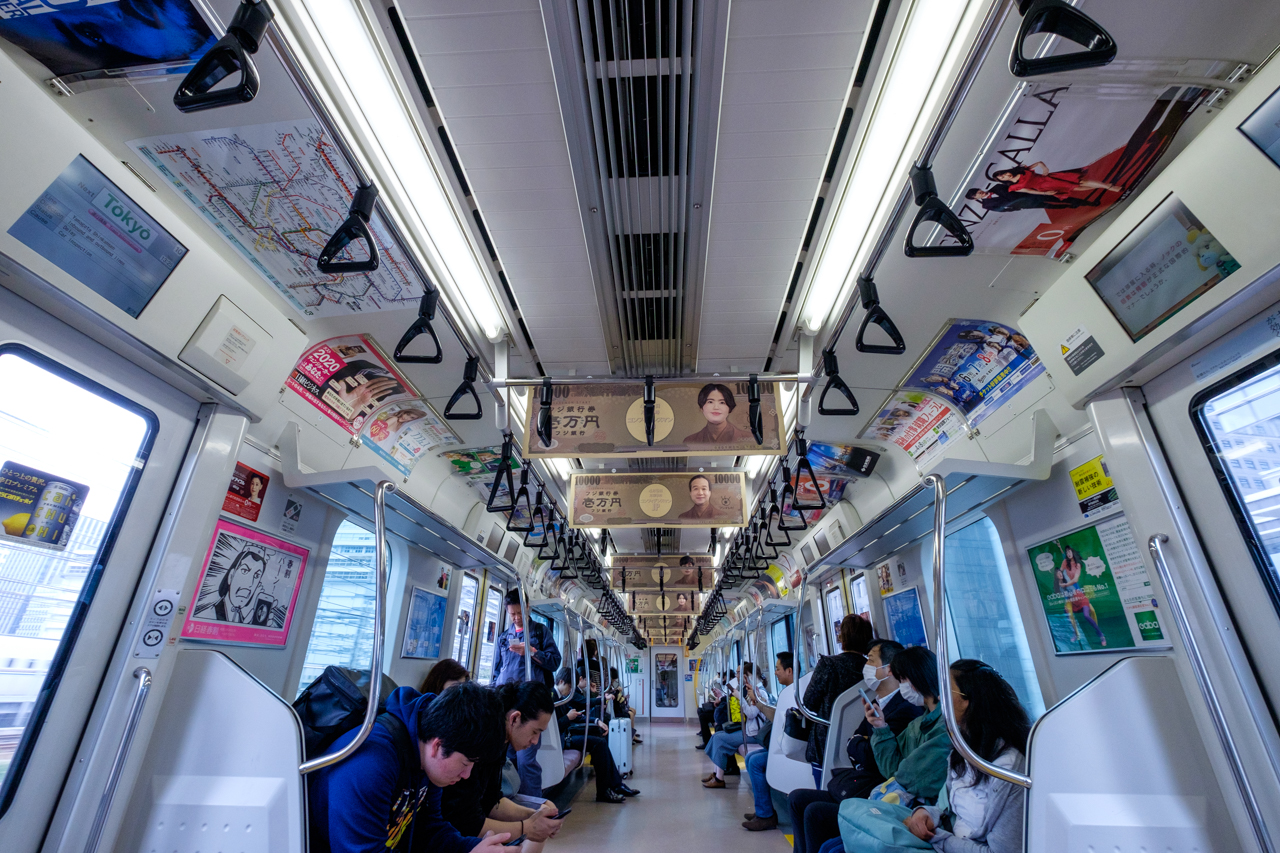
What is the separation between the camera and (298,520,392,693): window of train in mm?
4531

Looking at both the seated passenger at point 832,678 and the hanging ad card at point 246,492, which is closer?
the hanging ad card at point 246,492

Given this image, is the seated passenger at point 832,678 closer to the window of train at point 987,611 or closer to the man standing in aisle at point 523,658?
the window of train at point 987,611

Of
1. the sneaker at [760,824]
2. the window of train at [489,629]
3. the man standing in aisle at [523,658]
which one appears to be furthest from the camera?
the window of train at [489,629]

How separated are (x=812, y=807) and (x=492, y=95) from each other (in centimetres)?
433

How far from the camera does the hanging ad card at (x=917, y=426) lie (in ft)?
14.8

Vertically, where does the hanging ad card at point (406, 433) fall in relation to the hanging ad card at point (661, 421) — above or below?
above

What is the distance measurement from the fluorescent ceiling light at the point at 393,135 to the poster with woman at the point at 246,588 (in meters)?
1.84

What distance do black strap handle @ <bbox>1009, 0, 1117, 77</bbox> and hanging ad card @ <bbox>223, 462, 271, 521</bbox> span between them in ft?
12.4

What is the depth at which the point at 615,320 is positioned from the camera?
146 inches

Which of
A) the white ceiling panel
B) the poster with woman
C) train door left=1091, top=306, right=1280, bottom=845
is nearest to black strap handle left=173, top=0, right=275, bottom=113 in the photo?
the white ceiling panel

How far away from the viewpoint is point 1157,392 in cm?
229

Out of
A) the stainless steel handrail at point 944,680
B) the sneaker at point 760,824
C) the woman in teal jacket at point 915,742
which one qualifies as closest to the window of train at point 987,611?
the woman in teal jacket at point 915,742

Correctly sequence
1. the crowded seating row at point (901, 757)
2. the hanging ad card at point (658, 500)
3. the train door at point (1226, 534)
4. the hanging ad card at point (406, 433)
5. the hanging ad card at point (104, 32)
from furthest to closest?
the hanging ad card at point (658, 500), the hanging ad card at point (406, 433), the crowded seating row at point (901, 757), the train door at point (1226, 534), the hanging ad card at point (104, 32)

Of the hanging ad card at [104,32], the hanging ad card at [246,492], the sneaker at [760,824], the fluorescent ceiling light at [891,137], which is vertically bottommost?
the sneaker at [760,824]
